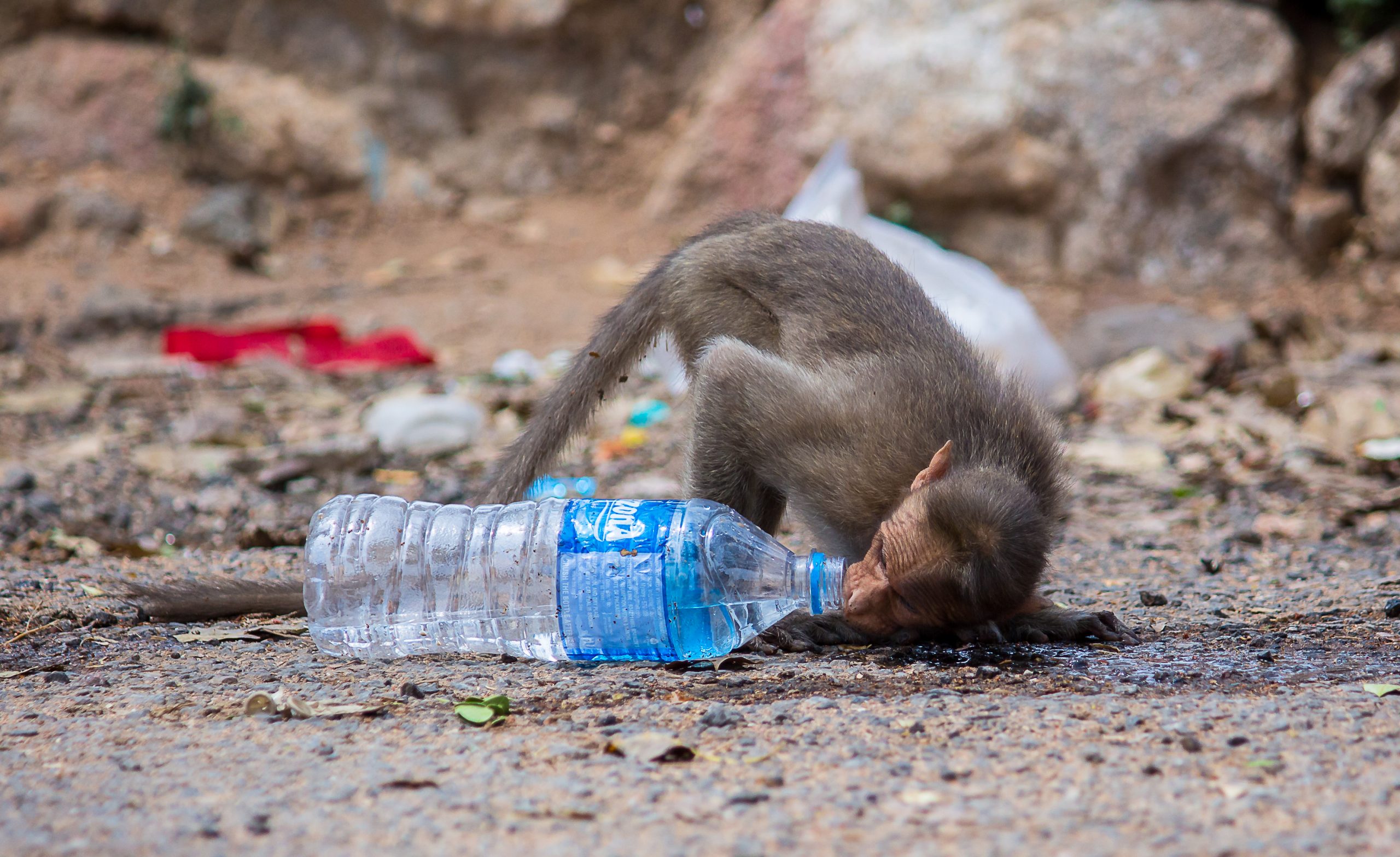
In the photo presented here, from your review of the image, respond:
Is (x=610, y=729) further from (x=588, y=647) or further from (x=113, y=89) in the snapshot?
(x=113, y=89)

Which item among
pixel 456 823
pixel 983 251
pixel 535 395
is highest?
pixel 983 251

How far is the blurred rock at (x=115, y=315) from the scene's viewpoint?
27.6ft

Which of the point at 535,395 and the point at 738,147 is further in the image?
the point at 738,147

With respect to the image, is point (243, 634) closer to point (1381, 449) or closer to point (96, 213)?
point (1381, 449)

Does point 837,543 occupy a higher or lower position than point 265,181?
lower

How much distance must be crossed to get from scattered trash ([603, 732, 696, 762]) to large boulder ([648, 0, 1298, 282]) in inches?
290

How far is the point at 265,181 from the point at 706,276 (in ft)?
26.6

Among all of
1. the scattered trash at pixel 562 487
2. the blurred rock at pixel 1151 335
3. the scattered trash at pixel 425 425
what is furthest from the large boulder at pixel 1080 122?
the scattered trash at pixel 562 487

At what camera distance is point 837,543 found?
3412mm

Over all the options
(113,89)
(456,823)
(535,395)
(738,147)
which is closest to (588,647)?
(456,823)

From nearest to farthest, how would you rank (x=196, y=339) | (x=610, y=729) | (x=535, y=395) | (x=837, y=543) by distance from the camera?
1. (x=610, y=729)
2. (x=837, y=543)
3. (x=535, y=395)
4. (x=196, y=339)

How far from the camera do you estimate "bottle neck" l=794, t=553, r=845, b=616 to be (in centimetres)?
309

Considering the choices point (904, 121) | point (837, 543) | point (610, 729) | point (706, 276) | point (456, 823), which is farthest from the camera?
point (904, 121)

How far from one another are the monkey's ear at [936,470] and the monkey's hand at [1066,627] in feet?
1.48
